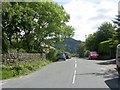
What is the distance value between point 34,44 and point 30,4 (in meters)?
8.00

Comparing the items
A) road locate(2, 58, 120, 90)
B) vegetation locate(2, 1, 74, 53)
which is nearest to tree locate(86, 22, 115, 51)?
vegetation locate(2, 1, 74, 53)

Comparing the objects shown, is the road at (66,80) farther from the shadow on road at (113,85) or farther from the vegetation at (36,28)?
the vegetation at (36,28)

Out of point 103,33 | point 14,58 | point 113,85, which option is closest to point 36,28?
point 14,58

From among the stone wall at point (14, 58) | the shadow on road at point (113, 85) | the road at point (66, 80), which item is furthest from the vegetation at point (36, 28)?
the shadow on road at point (113, 85)

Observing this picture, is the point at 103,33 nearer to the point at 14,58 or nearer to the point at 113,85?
the point at 14,58

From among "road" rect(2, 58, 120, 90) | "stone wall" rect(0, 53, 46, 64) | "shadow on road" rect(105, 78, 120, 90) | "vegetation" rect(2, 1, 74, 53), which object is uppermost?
"vegetation" rect(2, 1, 74, 53)

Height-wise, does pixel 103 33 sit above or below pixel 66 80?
above

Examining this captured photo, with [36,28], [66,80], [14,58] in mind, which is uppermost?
[36,28]

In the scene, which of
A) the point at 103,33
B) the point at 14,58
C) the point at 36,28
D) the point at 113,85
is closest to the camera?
the point at 113,85

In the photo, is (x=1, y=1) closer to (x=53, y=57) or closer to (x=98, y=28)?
(x=53, y=57)

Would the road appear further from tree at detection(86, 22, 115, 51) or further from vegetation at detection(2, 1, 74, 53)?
tree at detection(86, 22, 115, 51)

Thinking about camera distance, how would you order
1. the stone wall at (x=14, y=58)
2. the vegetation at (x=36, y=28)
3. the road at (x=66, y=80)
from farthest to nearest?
the vegetation at (x=36, y=28)
the stone wall at (x=14, y=58)
the road at (x=66, y=80)

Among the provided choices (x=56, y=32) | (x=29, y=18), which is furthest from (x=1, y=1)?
(x=56, y=32)

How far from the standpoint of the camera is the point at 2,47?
32.2m
